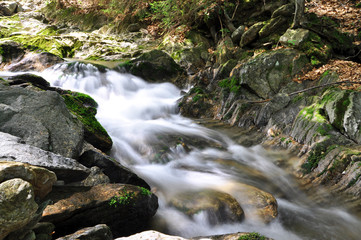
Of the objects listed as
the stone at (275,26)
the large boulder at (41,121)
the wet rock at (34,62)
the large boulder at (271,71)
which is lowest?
the wet rock at (34,62)

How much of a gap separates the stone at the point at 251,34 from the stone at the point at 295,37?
6.38ft

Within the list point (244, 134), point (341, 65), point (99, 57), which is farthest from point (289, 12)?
point (99, 57)

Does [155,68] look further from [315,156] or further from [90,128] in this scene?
[315,156]

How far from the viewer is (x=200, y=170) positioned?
18.3 feet

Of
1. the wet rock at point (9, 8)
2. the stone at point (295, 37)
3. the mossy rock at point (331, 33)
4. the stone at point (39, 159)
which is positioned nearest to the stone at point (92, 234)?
the stone at point (39, 159)

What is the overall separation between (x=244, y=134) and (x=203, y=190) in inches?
139

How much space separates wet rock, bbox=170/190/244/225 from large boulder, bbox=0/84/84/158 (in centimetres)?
205

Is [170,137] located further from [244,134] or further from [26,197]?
[26,197]

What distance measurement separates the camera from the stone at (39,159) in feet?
7.98

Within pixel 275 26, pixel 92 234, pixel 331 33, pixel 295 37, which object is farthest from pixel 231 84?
pixel 92 234

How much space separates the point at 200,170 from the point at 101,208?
3.00 metres

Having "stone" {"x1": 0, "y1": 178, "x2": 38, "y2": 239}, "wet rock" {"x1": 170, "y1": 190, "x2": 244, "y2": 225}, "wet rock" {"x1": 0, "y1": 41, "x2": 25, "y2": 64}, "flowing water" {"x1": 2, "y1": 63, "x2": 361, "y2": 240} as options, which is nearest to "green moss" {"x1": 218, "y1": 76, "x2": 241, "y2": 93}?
"flowing water" {"x1": 2, "y1": 63, "x2": 361, "y2": 240}

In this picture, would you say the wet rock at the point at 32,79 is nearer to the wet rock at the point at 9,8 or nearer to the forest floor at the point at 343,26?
the forest floor at the point at 343,26

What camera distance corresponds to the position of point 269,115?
722 cm
